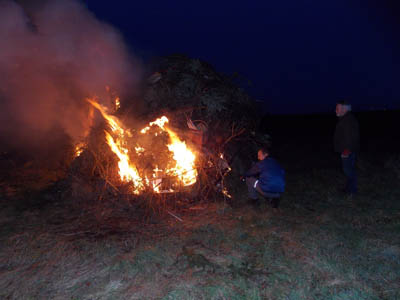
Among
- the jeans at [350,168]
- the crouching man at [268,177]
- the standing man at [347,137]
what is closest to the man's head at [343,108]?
the standing man at [347,137]

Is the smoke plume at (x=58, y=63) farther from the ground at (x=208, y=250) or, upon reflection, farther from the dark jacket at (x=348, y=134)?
the dark jacket at (x=348, y=134)

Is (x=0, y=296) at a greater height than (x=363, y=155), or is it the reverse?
(x=363, y=155)

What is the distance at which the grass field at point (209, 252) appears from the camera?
319 cm

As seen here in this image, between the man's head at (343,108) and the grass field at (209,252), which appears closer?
the grass field at (209,252)

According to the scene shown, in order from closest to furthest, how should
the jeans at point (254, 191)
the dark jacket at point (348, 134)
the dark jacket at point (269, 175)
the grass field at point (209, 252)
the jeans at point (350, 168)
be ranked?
the grass field at point (209, 252)
the dark jacket at point (269, 175)
the jeans at point (254, 191)
the dark jacket at point (348, 134)
the jeans at point (350, 168)

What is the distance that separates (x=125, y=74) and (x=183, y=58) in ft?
4.52

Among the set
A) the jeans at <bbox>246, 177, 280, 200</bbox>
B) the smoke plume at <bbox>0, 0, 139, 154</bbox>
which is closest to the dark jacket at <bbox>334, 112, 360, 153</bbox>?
the jeans at <bbox>246, 177, 280, 200</bbox>

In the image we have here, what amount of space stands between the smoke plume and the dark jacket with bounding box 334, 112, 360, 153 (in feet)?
14.1

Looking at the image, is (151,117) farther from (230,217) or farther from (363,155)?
(363,155)

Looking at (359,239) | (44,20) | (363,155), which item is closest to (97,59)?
(44,20)

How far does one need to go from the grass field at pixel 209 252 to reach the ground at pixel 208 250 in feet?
0.04

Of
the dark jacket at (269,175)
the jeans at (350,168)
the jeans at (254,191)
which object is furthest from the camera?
the jeans at (350,168)

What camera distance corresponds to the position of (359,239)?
427cm

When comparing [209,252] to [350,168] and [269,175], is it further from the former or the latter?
[350,168]
